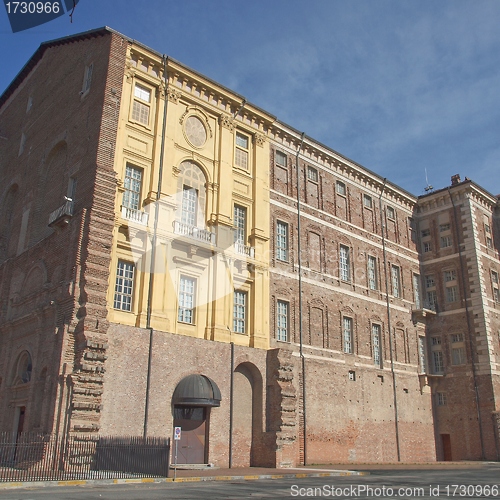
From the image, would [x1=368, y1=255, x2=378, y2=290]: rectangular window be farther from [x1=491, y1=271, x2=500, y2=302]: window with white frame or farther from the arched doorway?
the arched doorway

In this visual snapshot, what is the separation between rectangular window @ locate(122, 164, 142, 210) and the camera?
2519 centimetres

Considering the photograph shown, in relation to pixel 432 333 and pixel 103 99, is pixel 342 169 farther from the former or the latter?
pixel 103 99

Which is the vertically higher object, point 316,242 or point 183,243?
point 316,242

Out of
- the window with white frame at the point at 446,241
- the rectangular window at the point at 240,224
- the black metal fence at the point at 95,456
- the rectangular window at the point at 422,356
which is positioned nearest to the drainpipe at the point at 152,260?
the black metal fence at the point at 95,456

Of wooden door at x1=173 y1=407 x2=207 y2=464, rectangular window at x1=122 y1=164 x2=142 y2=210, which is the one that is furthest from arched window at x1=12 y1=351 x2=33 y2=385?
rectangular window at x1=122 y1=164 x2=142 y2=210

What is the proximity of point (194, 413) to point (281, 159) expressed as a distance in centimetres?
1627

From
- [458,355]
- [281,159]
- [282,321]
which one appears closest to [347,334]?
[282,321]

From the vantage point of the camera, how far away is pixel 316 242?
33.7 metres

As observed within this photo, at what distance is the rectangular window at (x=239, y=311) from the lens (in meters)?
27.6

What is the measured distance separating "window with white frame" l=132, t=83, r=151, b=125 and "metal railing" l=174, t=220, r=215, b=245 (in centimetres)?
538

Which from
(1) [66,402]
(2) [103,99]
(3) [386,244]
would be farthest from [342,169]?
(1) [66,402]

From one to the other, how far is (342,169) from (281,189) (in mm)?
6541

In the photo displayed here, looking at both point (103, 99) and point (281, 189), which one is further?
point (281, 189)

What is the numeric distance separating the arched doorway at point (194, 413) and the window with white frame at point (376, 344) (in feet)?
45.6
